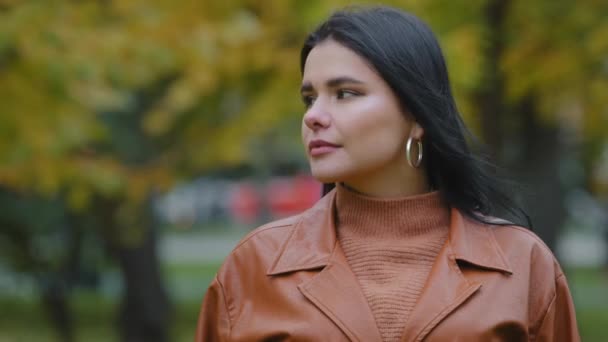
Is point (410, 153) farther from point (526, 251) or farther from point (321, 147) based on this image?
point (526, 251)

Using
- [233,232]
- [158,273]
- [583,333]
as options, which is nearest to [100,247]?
[158,273]

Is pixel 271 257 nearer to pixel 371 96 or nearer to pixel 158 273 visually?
pixel 371 96

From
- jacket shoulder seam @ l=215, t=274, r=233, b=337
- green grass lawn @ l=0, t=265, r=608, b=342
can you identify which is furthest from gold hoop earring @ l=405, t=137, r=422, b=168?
green grass lawn @ l=0, t=265, r=608, b=342

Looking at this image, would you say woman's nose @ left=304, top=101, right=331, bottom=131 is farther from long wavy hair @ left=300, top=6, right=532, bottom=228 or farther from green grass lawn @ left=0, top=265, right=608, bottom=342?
green grass lawn @ left=0, top=265, right=608, bottom=342

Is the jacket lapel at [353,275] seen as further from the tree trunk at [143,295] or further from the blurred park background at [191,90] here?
the tree trunk at [143,295]

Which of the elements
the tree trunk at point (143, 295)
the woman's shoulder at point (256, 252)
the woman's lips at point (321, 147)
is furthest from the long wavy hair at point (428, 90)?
the tree trunk at point (143, 295)

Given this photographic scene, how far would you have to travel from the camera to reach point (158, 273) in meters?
14.7

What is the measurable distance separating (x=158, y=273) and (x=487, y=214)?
11784 millimetres

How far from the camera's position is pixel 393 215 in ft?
10.1

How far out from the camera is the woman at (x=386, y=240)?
2898 mm

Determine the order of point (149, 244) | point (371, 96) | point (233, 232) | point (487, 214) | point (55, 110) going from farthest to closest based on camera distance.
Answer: point (233, 232), point (149, 244), point (55, 110), point (487, 214), point (371, 96)

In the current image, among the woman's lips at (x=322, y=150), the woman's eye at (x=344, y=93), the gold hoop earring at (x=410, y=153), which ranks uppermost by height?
the woman's eye at (x=344, y=93)

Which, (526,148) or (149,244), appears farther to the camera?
(149,244)

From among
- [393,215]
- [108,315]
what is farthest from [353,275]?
[108,315]
